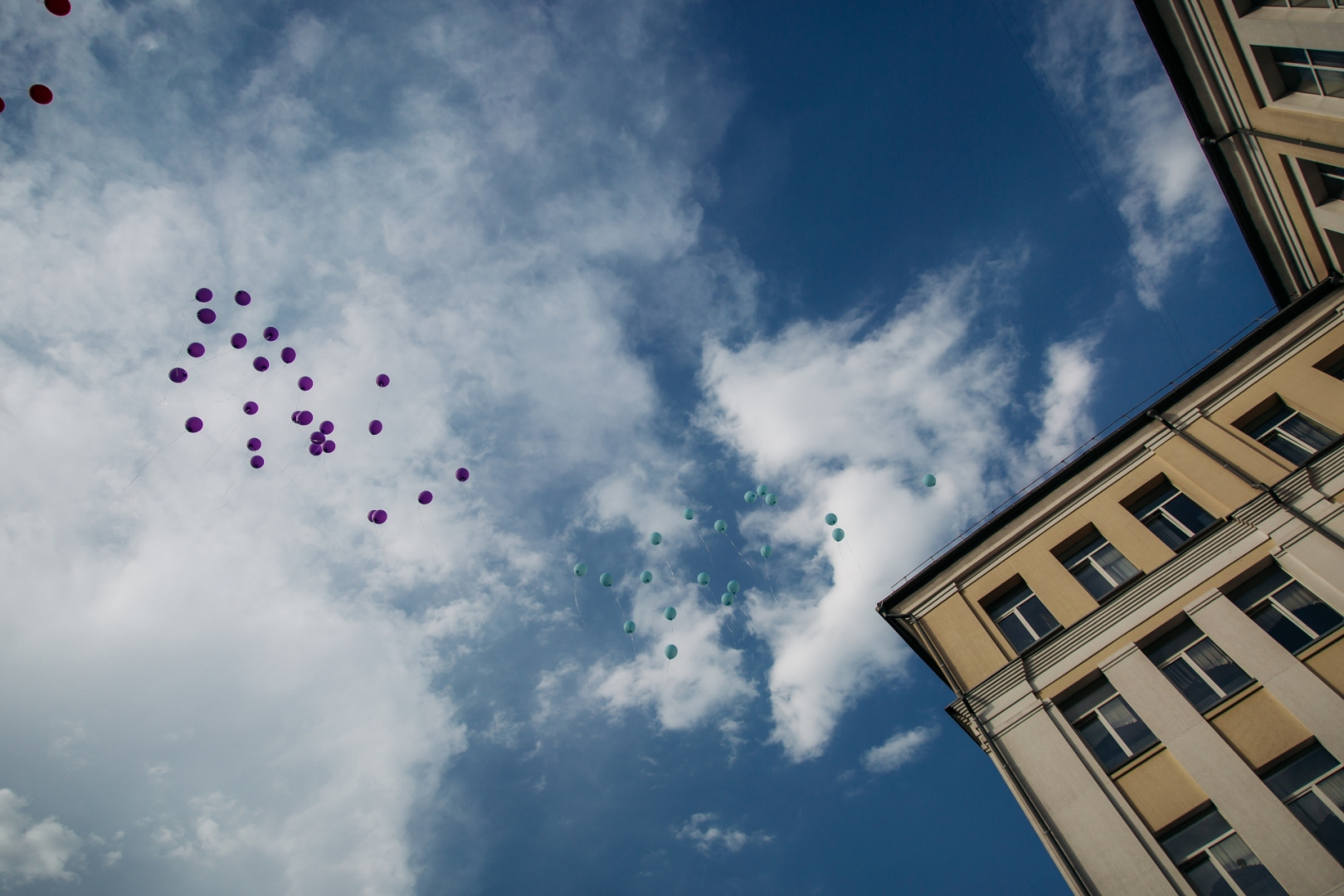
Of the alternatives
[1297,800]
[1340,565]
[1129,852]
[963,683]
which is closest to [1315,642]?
[1340,565]

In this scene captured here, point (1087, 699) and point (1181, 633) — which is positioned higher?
point (1181, 633)

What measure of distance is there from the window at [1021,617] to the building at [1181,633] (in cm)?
4

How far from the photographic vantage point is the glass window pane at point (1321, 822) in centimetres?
912

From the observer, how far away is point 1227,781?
402 inches

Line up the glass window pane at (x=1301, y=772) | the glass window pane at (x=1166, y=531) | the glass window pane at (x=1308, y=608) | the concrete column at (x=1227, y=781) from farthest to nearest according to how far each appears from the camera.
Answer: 1. the glass window pane at (x=1166, y=531)
2. the glass window pane at (x=1308, y=608)
3. the glass window pane at (x=1301, y=772)
4. the concrete column at (x=1227, y=781)

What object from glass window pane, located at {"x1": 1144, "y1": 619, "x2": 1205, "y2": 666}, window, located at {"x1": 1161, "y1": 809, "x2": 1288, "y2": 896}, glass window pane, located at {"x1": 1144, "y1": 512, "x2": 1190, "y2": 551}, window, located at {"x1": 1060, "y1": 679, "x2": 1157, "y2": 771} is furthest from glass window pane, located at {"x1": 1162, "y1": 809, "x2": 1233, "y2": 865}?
glass window pane, located at {"x1": 1144, "y1": 512, "x2": 1190, "y2": 551}

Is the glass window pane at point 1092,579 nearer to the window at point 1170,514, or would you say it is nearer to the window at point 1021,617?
the window at point 1021,617

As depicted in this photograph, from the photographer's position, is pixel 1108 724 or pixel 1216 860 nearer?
pixel 1216 860

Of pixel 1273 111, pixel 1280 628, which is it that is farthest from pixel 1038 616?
pixel 1273 111

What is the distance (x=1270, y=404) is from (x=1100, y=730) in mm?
8778

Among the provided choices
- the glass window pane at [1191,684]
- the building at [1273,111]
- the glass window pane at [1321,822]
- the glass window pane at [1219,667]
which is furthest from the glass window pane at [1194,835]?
the building at [1273,111]

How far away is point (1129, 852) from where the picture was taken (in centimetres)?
1041

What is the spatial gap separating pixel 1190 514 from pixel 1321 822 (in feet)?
20.6

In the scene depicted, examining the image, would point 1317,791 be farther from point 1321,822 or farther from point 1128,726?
point 1128,726
